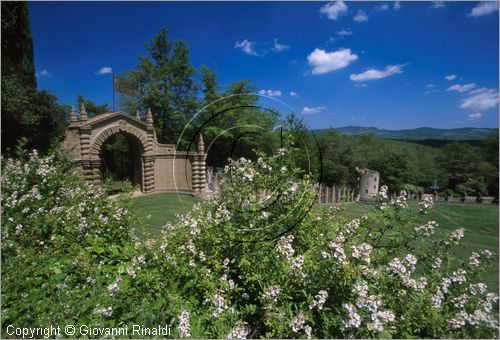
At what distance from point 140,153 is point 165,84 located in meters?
7.47

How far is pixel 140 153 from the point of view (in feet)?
55.7

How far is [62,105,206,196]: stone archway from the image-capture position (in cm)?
1424

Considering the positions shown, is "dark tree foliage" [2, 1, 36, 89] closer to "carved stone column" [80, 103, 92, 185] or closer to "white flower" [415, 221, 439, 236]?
"carved stone column" [80, 103, 92, 185]

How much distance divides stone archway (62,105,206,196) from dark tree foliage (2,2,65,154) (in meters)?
1.01

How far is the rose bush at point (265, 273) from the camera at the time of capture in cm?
218

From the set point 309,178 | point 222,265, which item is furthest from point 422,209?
point 222,265

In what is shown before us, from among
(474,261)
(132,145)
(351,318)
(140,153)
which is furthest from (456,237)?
(132,145)

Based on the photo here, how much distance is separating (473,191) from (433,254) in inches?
753

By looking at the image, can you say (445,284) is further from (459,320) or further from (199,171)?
(199,171)

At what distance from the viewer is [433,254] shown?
8.78 feet

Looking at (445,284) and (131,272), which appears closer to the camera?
(445,284)

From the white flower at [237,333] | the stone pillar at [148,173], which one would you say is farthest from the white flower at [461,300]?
the stone pillar at [148,173]

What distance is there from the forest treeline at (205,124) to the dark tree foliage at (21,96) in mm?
37

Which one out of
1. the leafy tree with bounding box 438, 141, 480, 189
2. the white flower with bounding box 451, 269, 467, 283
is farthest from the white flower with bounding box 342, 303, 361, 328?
the leafy tree with bounding box 438, 141, 480, 189
